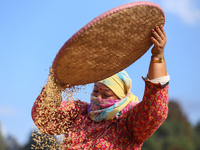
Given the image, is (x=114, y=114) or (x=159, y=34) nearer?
(x=159, y=34)

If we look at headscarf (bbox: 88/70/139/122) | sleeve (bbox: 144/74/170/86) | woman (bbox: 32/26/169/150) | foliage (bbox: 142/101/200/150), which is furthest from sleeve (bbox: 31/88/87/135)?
foliage (bbox: 142/101/200/150)

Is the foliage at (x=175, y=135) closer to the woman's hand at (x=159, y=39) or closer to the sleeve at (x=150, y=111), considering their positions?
the sleeve at (x=150, y=111)

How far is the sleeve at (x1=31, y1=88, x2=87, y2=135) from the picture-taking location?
190 centimetres

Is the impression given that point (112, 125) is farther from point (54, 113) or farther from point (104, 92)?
point (54, 113)

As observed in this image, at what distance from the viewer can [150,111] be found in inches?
66.9

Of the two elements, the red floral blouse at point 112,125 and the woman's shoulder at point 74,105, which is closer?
the red floral blouse at point 112,125

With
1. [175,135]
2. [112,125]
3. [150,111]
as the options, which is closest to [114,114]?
[112,125]

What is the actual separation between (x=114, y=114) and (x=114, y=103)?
0.09 metres

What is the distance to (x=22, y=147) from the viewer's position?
19.2m

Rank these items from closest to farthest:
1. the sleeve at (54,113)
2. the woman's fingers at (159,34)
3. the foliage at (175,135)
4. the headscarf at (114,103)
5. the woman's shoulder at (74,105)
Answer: the woman's fingers at (159,34), the sleeve at (54,113), the headscarf at (114,103), the woman's shoulder at (74,105), the foliage at (175,135)

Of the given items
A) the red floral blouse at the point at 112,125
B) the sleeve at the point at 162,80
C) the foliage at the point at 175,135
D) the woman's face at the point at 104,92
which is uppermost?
the sleeve at the point at 162,80

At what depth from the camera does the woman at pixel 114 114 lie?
1677mm

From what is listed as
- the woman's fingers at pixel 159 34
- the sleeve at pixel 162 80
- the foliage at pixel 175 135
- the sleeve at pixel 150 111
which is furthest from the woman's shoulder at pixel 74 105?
the foliage at pixel 175 135

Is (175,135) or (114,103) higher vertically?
(114,103)
